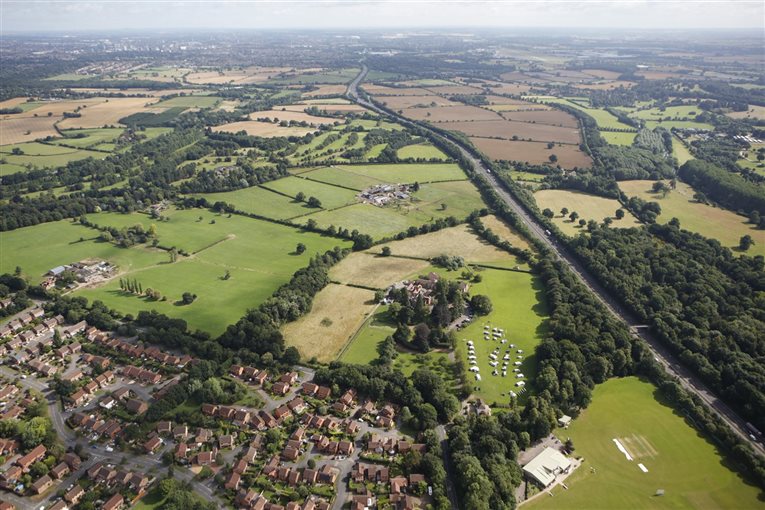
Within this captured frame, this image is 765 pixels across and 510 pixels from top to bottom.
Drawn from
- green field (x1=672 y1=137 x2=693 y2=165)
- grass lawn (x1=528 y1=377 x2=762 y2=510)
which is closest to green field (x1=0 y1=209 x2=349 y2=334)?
grass lawn (x1=528 y1=377 x2=762 y2=510)

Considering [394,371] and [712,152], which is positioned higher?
[712,152]

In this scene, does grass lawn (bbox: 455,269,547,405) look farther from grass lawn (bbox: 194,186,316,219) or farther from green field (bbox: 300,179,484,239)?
grass lawn (bbox: 194,186,316,219)

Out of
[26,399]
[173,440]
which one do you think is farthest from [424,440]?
[26,399]

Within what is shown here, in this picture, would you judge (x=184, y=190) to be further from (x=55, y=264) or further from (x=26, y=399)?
(x=26, y=399)

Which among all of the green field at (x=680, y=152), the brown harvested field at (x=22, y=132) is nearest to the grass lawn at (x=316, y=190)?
the brown harvested field at (x=22, y=132)

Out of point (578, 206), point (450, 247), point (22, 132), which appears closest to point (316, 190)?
point (450, 247)

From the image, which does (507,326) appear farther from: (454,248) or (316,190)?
(316,190)

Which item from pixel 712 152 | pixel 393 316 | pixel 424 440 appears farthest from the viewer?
pixel 712 152
